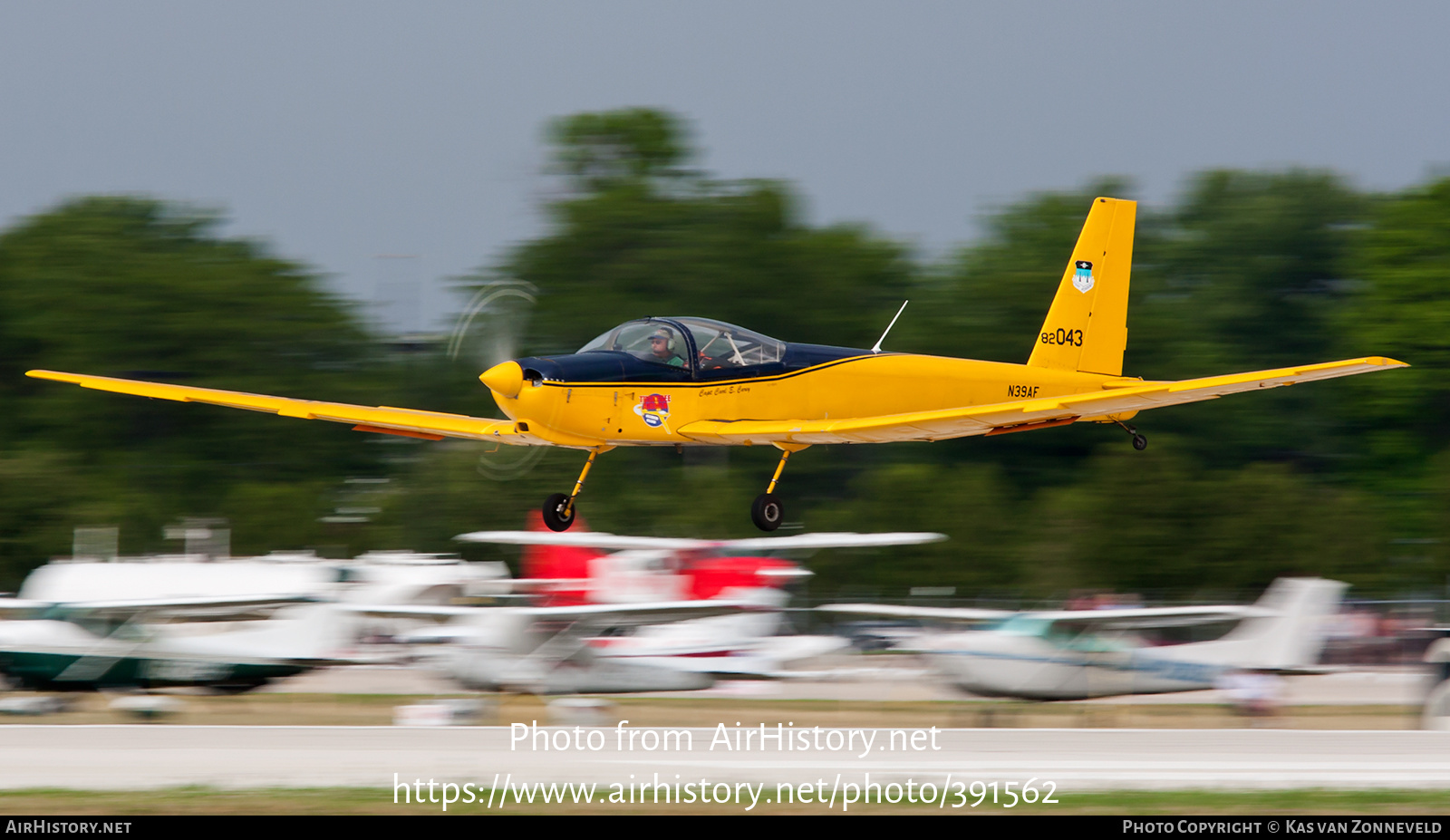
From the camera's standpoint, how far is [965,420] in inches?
642

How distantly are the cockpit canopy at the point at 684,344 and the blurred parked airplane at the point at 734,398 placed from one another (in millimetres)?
14

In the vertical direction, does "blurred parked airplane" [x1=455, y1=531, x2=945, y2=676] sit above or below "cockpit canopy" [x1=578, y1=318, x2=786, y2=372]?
below

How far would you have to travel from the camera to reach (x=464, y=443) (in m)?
53.6

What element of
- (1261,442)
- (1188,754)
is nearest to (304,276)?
(1261,442)

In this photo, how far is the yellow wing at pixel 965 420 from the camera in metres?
15.6

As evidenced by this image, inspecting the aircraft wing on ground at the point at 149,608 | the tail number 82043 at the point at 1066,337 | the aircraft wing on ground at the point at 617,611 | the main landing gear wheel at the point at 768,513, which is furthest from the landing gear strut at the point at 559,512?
the aircraft wing on ground at the point at 149,608

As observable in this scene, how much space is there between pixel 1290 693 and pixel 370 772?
46.4 feet

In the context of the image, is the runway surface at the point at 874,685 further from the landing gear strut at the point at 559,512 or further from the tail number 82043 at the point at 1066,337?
the landing gear strut at the point at 559,512

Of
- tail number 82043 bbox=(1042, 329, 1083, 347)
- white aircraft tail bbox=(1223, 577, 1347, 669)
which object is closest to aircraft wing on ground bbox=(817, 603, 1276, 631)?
white aircraft tail bbox=(1223, 577, 1347, 669)

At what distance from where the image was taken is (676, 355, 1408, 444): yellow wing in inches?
616

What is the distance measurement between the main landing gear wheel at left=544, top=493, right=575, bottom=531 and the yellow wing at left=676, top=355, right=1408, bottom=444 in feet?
5.40

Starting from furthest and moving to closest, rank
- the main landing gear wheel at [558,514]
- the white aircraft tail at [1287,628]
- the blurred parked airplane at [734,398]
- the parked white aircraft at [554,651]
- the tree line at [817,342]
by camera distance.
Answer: the tree line at [817,342]
the white aircraft tail at [1287,628]
the parked white aircraft at [554,651]
the main landing gear wheel at [558,514]
the blurred parked airplane at [734,398]

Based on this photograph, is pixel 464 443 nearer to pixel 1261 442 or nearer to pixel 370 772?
pixel 1261 442

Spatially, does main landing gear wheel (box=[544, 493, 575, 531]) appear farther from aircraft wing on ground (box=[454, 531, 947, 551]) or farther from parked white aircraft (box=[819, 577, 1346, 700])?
aircraft wing on ground (box=[454, 531, 947, 551])
